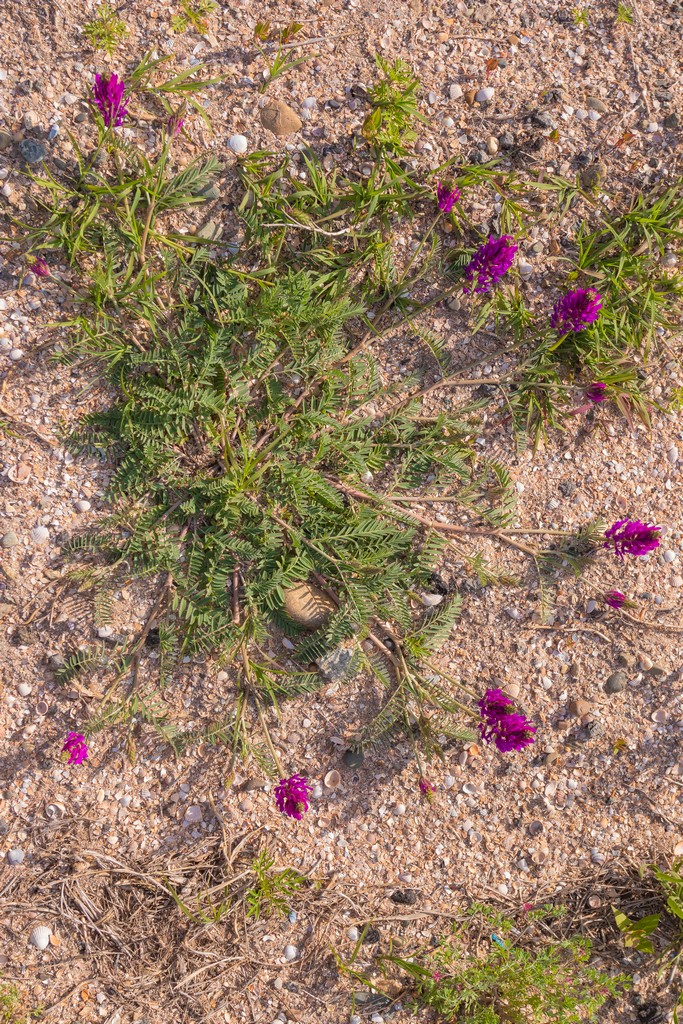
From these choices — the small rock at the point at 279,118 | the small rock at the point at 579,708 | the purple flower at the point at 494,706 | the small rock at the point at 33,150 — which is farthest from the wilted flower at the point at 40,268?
the small rock at the point at 579,708

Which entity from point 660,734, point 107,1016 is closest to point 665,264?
point 660,734

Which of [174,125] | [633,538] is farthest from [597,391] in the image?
[174,125]

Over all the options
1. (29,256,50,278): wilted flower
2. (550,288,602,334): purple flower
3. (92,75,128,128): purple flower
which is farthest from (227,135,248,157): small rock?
(550,288,602,334): purple flower

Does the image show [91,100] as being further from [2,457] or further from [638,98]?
[638,98]

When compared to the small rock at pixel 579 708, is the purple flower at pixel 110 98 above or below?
above

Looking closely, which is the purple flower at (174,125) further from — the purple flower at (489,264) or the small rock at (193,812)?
the small rock at (193,812)

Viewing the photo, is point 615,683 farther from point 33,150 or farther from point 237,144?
point 33,150

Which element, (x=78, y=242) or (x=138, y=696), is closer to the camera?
(x=78, y=242)
